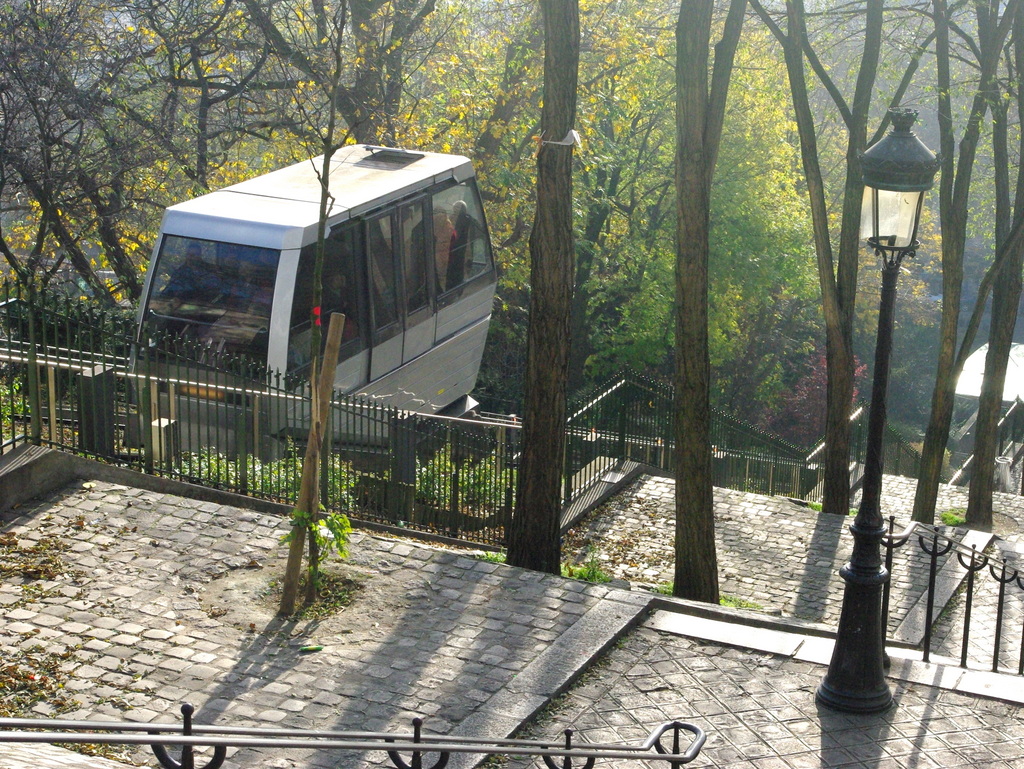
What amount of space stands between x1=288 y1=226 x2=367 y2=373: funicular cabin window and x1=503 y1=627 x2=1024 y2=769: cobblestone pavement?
6.19 m

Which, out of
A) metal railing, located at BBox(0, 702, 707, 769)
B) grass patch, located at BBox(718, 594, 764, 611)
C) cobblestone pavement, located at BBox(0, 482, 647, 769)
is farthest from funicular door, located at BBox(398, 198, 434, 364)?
metal railing, located at BBox(0, 702, 707, 769)

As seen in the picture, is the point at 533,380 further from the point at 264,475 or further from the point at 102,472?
the point at 102,472

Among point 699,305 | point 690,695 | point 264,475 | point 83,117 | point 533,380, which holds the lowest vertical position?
point 690,695

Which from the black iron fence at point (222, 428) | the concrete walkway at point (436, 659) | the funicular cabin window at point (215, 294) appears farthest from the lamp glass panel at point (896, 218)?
the funicular cabin window at point (215, 294)

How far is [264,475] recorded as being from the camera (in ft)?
34.0

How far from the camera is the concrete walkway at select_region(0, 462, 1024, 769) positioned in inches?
257

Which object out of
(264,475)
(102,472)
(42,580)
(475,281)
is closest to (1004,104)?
(475,281)

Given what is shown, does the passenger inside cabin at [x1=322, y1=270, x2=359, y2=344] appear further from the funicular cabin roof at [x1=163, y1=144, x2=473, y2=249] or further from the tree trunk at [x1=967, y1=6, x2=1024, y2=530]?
the tree trunk at [x1=967, y1=6, x2=1024, y2=530]

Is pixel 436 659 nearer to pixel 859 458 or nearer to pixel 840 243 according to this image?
pixel 840 243

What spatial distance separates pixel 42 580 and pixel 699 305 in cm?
559

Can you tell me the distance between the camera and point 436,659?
7352 mm

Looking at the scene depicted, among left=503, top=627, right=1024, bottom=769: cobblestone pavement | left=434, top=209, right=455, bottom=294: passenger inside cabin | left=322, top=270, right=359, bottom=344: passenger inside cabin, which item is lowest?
left=503, top=627, right=1024, bottom=769: cobblestone pavement

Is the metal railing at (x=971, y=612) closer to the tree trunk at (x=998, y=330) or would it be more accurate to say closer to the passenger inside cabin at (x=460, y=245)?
the tree trunk at (x=998, y=330)

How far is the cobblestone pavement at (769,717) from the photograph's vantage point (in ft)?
21.2
